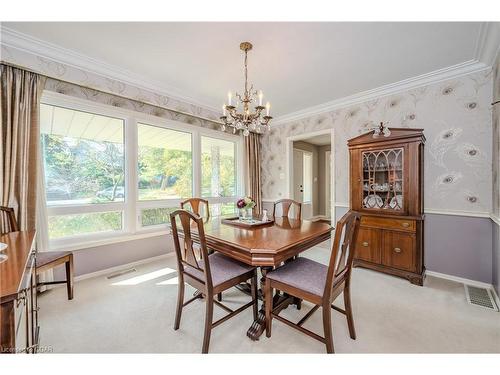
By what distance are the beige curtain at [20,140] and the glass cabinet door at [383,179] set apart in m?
3.76

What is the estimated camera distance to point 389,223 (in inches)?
101

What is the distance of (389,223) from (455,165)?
987mm

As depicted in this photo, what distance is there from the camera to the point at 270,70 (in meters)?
2.50

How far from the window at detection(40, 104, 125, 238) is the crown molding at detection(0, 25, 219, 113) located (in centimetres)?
51

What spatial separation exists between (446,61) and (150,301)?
3.97 m

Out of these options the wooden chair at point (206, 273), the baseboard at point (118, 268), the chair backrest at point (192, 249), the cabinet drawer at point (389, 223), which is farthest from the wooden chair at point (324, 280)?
the baseboard at point (118, 268)

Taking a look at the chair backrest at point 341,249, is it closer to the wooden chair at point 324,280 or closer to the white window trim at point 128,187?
the wooden chair at point 324,280

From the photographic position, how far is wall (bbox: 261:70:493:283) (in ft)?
7.61

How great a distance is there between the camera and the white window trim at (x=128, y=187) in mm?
2412

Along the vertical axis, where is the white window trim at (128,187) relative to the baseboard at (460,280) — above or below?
above

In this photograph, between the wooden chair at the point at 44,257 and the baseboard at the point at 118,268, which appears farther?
the baseboard at the point at 118,268

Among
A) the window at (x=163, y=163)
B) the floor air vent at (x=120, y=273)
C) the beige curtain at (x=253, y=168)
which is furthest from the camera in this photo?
the beige curtain at (x=253, y=168)

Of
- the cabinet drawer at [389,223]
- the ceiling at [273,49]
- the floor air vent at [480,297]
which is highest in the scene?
the ceiling at [273,49]

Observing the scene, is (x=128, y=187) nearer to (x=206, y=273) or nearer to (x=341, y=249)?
(x=206, y=273)
